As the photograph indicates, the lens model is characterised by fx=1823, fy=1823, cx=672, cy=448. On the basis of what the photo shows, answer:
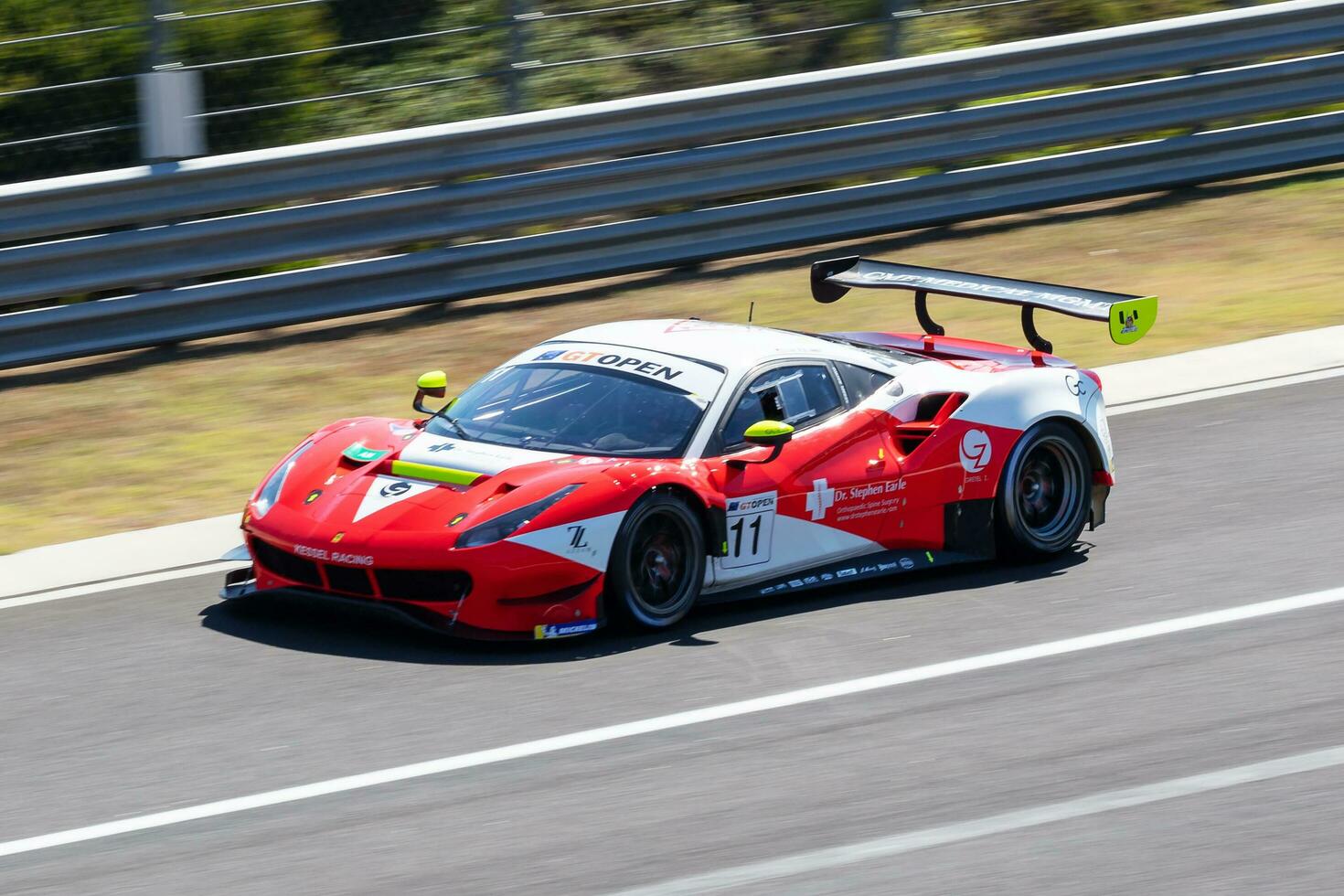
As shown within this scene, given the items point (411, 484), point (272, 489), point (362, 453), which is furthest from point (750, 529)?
point (272, 489)

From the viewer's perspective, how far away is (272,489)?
7.42m

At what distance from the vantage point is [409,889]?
16.1 ft

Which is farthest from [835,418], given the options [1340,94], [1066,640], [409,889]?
[1340,94]

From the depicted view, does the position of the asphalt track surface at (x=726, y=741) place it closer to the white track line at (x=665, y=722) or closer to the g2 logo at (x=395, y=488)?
the white track line at (x=665, y=722)

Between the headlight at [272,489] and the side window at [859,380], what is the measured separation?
7.86 feet

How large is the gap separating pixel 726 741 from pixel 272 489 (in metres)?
2.40

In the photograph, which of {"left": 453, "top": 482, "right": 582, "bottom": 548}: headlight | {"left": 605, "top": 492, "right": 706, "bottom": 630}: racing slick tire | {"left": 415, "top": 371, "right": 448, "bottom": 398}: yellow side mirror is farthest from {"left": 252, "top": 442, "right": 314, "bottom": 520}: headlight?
{"left": 605, "top": 492, "right": 706, "bottom": 630}: racing slick tire

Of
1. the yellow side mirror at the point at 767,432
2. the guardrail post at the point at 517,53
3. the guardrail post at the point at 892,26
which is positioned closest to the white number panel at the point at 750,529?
the yellow side mirror at the point at 767,432

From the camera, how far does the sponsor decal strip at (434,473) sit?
7090 millimetres

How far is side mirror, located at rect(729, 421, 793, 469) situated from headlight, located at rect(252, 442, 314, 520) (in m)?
1.82

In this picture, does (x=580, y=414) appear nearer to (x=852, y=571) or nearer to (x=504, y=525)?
(x=504, y=525)

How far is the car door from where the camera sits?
7.43m

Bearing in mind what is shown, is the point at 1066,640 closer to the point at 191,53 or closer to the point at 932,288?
the point at 932,288

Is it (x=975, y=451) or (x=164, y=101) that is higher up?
(x=164, y=101)
